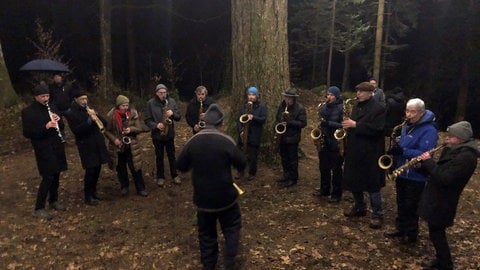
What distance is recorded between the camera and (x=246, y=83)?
8875 mm

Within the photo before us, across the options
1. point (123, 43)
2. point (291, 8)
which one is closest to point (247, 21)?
point (123, 43)

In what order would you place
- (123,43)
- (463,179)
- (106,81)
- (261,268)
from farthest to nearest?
(123,43)
(106,81)
(261,268)
(463,179)

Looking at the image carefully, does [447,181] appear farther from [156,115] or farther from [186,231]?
[156,115]

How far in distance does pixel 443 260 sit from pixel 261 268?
7.61ft

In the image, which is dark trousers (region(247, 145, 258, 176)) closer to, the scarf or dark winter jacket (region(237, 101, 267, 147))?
dark winter jacket (region(237, 101, 267, 147))

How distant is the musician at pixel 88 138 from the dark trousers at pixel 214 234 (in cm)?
314

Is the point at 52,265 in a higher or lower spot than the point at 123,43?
lower

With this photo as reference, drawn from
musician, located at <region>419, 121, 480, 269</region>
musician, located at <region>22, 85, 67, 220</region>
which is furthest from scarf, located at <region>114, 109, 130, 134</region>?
musician, located at <region>419, 121, 480, 269</region>

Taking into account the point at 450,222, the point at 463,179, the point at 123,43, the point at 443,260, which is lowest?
the point at 443,260

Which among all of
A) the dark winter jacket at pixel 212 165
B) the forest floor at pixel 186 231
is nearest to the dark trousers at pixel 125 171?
the forest floor at pixel 186 231

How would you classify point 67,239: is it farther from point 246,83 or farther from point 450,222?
point 450,222

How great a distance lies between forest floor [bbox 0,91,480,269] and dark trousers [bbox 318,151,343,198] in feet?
0.74

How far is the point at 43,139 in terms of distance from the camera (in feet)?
22.5

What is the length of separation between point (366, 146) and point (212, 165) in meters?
2.66
